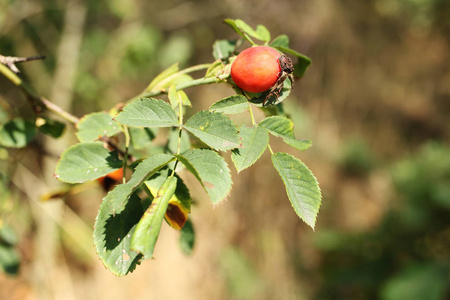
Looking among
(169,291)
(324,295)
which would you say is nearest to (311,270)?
(324,295)

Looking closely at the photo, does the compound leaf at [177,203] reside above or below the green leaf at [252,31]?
below

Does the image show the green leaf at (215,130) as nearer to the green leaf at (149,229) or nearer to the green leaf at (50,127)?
the green leaf at (149,229)

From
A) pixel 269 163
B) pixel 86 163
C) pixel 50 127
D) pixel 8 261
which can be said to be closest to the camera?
pixel 86 163

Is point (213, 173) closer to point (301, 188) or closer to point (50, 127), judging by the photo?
point (301, 188)

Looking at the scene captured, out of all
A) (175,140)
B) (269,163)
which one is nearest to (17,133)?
(175,140)

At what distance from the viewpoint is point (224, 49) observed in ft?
3.01

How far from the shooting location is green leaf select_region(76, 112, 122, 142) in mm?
886

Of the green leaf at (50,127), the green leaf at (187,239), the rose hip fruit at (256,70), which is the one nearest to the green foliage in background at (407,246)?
the green leaf at (187,239)

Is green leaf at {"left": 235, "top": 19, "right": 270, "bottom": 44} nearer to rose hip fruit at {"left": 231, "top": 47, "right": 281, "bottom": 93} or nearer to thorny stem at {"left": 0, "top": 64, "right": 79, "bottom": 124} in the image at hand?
rose hip fruit at {"left": 231, "top": 47, "right": 281, "bottom": 93}

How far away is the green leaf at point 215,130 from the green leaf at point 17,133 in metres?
0.58

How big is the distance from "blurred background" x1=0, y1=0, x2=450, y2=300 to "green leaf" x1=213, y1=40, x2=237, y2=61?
761mm

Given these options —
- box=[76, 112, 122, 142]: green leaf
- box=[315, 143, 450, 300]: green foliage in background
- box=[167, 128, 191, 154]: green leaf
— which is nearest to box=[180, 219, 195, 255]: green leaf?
box=[167, 128, 191, 154]: green leaf

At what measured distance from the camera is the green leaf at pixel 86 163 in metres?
0.78

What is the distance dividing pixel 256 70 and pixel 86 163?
439 millimetres
